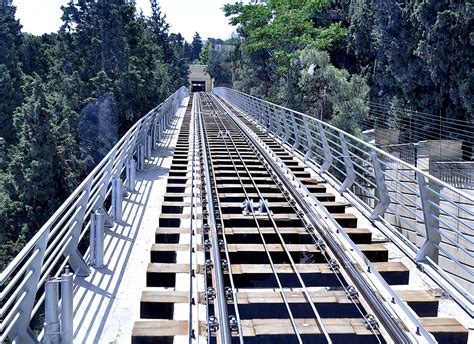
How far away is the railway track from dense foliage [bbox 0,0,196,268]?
1853cm

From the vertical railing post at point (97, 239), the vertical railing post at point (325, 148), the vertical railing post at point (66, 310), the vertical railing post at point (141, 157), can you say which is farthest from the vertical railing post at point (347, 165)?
the vertical railing post at point (66, 310)

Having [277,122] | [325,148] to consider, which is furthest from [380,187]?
[277,122]

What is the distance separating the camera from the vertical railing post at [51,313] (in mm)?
3988

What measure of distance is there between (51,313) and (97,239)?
6.93 ft

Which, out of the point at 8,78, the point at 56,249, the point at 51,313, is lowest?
the point at 51,313

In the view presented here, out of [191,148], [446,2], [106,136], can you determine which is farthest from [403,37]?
[106,136]

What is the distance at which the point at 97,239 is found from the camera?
614cm

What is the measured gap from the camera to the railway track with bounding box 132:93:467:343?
4543 millimetres

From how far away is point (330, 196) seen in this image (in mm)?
9336

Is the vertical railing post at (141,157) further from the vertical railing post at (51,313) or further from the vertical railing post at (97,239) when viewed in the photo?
the vertical railing post at (51,313)

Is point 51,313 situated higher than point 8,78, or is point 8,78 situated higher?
point 8,78

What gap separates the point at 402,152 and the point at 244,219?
1978 centimetres

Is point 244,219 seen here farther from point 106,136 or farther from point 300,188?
point 106,136

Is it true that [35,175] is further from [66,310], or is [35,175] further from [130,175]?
[66,310]
